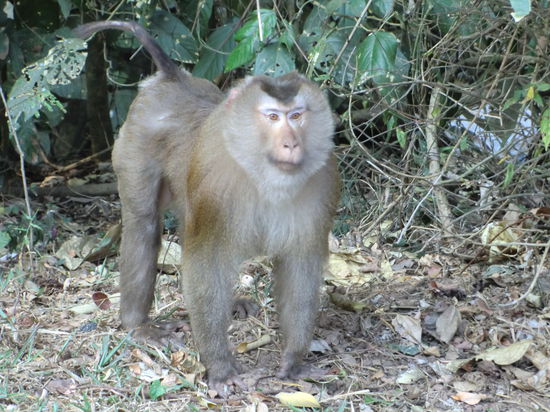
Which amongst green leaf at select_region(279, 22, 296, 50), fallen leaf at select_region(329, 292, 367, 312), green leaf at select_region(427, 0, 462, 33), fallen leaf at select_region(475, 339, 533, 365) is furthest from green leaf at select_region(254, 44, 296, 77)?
fallen leaf at select_region(475, 339, 533, 365)

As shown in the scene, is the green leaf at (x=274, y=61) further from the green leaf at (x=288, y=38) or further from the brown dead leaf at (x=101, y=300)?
the brown dead leaf at (x=101, y=300)

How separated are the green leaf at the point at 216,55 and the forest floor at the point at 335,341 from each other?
1.27m

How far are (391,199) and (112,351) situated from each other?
105 inches

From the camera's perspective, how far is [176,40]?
20.4 feet

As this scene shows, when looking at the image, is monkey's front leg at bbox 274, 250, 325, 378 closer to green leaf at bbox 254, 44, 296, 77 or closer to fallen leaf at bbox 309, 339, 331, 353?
fallen leaf at bbox 309, 339, 331, 353

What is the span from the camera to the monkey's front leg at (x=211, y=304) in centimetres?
404

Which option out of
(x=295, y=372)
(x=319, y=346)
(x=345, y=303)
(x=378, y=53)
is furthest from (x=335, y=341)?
(x=378, y=53)

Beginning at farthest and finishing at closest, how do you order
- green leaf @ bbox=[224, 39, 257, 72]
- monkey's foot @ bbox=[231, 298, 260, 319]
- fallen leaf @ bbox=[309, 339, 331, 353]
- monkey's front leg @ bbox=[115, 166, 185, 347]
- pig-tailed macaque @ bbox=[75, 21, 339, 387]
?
green leaf @ bbox=[224, 39, 257, 72]
monkey's foot @ bbox=[231, 298, 260, 319]
monkey's front leg @ bbox=[115, 166, 185, 347]
fallen leaf @ bbox=[309, 339, 331, 353]
pig-tailed macaque @ bbox=[75, 21, 339, 387]

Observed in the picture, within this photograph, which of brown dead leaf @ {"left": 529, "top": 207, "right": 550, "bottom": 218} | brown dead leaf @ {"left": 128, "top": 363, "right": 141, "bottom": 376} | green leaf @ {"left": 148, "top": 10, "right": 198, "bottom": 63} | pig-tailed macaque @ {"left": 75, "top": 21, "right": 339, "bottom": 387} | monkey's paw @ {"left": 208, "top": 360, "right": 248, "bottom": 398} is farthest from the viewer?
green leaf @ {"left": 148, "top": 10, "right": 198, "bottom": 63}

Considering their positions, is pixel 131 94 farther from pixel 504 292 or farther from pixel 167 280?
pixel 504 292

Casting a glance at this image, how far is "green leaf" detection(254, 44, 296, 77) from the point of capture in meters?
5.22

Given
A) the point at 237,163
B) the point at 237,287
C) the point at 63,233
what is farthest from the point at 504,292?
the point at 63,233

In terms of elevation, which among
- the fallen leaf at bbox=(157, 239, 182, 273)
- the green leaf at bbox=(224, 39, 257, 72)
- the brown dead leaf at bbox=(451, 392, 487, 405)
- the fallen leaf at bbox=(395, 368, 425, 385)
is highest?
the green leaf at bbox=(224, 39, 257, 72)

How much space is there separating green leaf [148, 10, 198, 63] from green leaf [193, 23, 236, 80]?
0.17 m
